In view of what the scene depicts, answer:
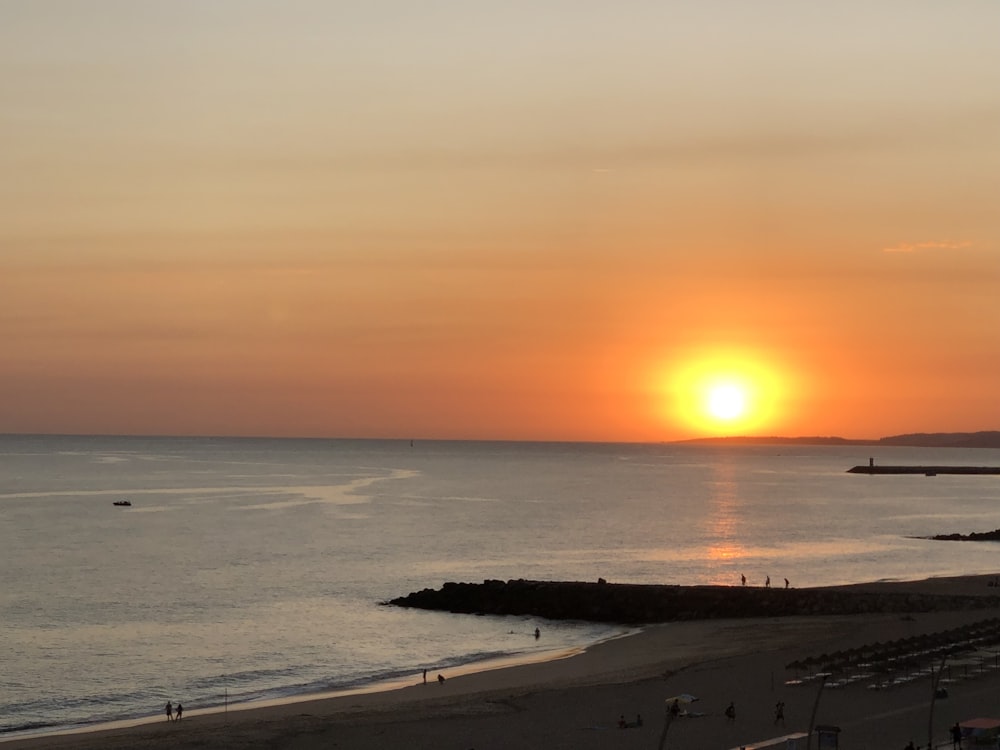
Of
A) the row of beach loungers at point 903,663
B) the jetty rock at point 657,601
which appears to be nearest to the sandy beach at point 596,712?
the row of beach loungers at point 903,663

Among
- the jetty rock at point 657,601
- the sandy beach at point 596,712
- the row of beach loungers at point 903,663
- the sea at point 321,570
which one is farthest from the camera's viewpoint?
the jetty rock at point 657,601

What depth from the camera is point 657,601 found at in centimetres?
6894

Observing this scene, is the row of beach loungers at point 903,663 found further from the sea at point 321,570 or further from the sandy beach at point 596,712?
the sea at point 321,570

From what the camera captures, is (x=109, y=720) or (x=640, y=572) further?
(x=640, y=572)

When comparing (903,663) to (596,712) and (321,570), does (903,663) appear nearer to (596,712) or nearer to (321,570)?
(596,712)

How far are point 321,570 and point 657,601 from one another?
103 ft

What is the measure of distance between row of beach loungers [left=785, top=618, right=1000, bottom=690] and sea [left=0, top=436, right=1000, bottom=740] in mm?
16187

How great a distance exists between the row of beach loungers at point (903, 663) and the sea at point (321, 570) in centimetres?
1619

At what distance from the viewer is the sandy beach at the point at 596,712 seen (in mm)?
36719

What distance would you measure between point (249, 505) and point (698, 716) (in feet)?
423

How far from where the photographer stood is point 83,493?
184 m

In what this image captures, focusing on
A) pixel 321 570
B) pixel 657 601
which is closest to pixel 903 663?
pixel 657 601

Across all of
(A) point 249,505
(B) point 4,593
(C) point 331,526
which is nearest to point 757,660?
(B) point 4,593

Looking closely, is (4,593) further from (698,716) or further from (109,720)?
(698,716)
